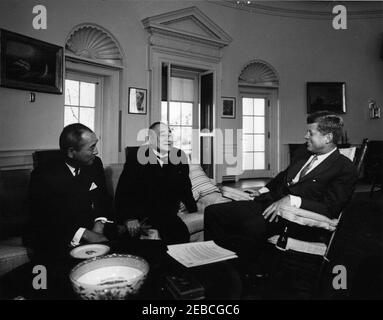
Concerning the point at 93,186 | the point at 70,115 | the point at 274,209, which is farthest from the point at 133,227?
the point at 70,115

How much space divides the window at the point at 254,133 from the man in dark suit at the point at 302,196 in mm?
4705

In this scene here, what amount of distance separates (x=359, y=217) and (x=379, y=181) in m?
2.25

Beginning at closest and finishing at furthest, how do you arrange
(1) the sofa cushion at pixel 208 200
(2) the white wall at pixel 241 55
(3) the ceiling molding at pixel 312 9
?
(1) the sofa cushion at pixel 208 200, (2) the white wall at pixel 241 55, (3) the ceiling molding at pixel 312 9

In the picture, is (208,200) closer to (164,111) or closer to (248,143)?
(164,111)

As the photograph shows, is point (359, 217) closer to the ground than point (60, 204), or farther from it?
closer to the ground

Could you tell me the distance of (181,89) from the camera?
641cm

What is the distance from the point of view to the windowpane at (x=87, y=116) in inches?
201

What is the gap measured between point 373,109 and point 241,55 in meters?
3.69

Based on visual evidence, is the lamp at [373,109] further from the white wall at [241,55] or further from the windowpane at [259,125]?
the windowpane at [259,125]

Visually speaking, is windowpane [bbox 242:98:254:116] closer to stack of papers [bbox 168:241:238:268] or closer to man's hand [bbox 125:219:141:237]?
man's hand [bbox 125:219:141:237]

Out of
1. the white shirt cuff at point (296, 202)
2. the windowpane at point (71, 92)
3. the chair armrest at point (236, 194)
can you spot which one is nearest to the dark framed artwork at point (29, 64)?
the windowpane at point (71, 92)

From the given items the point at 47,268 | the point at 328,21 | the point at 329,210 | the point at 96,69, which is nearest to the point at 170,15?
the point at 96,69

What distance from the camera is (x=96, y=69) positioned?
5016 mm
